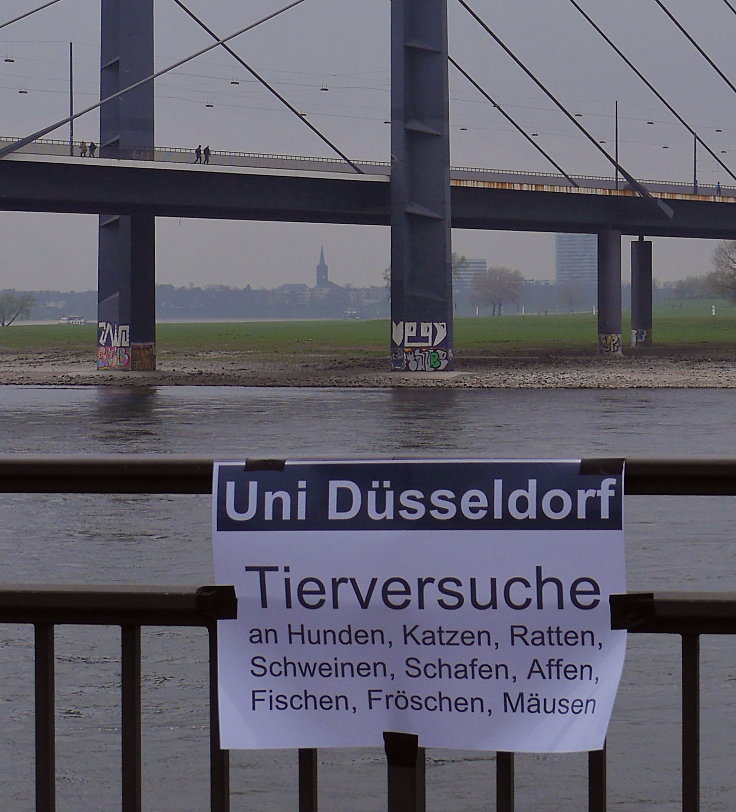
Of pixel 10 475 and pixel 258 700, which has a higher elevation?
pixel 10 475

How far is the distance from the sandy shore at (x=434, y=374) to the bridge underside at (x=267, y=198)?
23.2 ft

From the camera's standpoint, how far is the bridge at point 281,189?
6175cm

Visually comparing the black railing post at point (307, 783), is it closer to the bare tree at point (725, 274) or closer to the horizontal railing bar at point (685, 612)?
the horizontal railing bar at point (685, 612)

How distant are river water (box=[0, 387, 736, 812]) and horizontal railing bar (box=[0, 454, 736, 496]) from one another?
0.31 ft

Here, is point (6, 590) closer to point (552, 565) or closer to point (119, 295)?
point (552, 565)

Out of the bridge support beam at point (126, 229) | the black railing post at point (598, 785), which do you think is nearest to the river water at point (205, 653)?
the black railing post at point (598, 785)

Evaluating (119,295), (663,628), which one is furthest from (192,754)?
(119,295)

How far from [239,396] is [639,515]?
3537 cm

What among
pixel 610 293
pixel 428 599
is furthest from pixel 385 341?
pixel 428 599

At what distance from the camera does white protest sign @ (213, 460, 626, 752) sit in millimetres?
3447

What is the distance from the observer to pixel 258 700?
11.6 ft

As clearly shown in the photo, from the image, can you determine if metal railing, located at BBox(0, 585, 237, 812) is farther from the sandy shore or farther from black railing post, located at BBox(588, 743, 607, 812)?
the sandy shore

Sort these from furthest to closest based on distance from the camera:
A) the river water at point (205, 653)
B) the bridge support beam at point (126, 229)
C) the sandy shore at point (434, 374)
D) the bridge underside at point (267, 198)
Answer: the bridge support beam at point (126, 229)
the bridge underside at point (267, 198)
the sandy shore at point (434, 374)
the river water at point (205, 653)

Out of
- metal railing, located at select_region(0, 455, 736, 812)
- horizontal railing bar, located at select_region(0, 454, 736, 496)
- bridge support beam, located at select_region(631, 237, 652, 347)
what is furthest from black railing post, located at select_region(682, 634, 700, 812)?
bridge support beam, located at select_region(631, 237, 652, 347)
